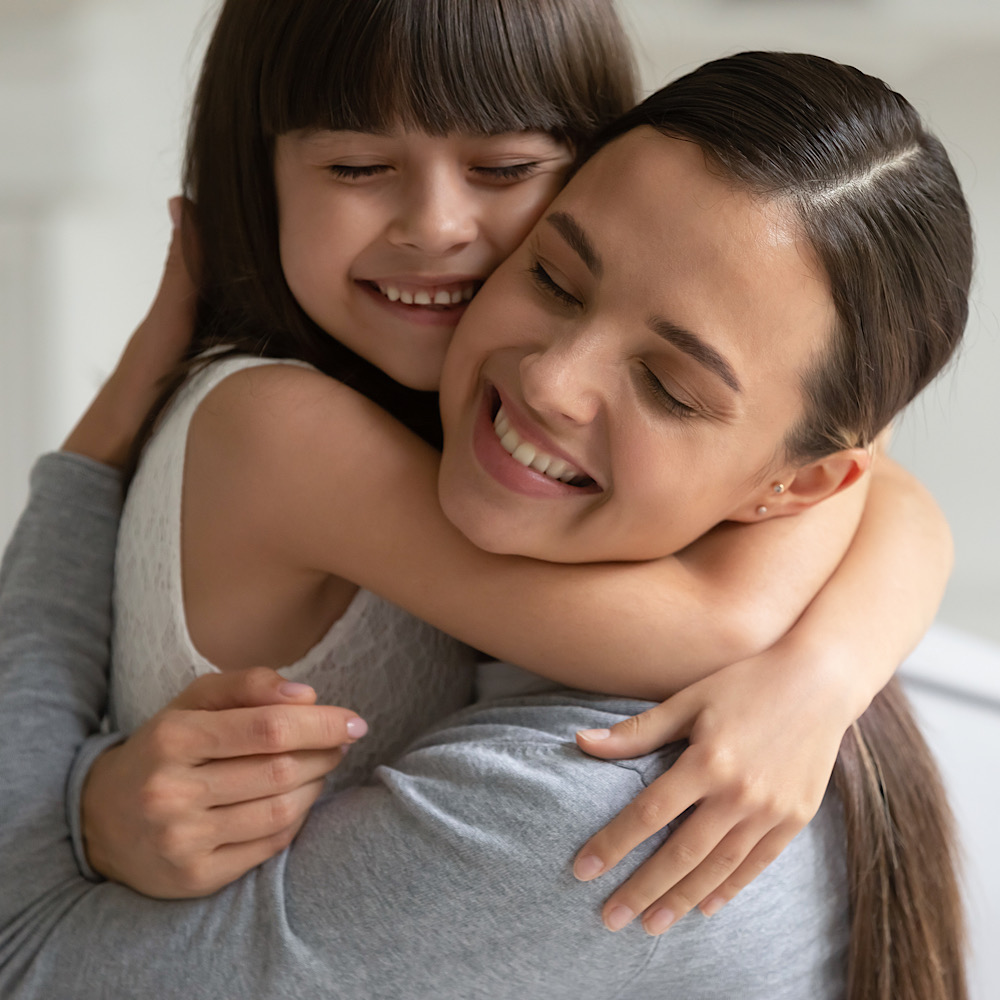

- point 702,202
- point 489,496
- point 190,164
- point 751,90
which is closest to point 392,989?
point 489,496

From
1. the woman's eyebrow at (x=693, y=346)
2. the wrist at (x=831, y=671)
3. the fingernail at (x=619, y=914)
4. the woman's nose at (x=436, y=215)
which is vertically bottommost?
the fingernail at (x=619, y=914)

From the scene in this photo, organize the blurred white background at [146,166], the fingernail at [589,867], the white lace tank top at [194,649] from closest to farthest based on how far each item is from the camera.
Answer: the fingernail at [589,867], the white lace tank top at [194,649], the blurred white background at [146,166]

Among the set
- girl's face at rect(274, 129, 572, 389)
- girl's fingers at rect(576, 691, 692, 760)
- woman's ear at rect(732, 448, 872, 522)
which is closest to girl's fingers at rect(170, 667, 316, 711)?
girl's fingers at rect(576, 691, 692, 760)

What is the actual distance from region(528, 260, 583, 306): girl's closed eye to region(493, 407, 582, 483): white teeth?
113mm

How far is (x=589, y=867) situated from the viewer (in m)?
0.85

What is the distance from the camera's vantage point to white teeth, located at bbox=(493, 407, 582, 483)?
970mm

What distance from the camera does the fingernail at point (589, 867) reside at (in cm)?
85

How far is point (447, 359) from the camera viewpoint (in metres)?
1.06

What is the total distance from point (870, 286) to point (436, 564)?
0.44 meters

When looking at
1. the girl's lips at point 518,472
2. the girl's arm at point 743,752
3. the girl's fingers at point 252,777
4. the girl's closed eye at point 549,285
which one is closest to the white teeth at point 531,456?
the girl's lips at point 518,472

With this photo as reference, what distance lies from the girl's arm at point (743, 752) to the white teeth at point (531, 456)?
0.21 m

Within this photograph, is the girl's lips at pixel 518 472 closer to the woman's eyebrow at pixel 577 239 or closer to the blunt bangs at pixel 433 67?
the woman's eyebrow at pixel 577 239

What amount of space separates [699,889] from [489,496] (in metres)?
0.35

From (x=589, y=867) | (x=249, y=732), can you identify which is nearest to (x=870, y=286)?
(x=589, y=867)
